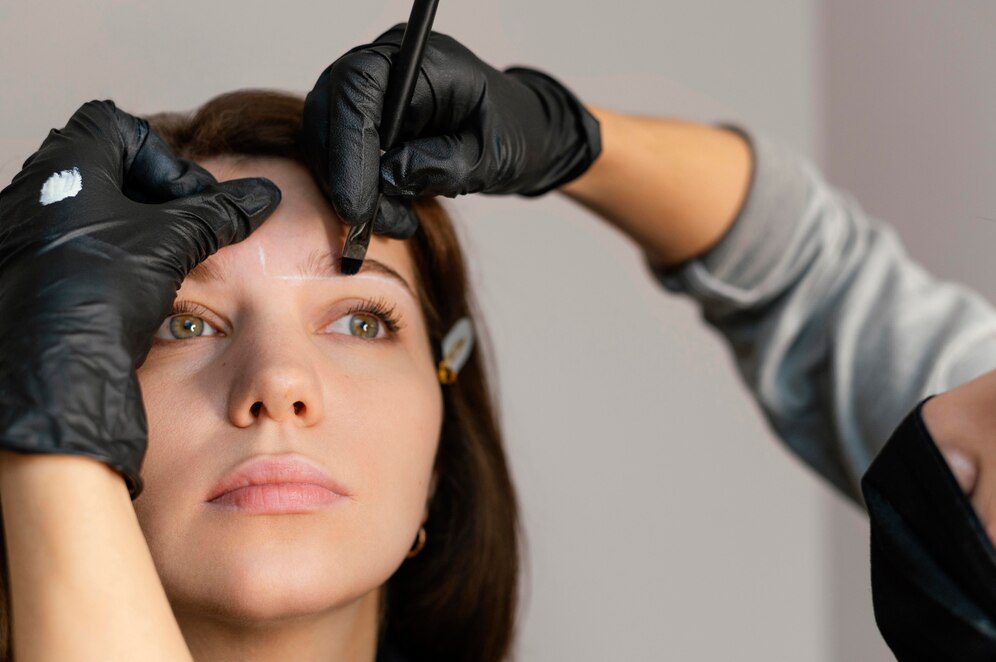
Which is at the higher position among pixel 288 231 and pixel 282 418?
pixel 288 231

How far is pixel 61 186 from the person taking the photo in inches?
36.1

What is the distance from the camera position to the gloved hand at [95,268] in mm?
809

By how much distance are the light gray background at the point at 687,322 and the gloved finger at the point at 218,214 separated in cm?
49

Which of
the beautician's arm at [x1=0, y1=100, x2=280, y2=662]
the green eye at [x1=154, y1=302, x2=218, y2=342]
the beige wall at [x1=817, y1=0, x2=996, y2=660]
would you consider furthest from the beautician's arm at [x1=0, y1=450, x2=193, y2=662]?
the beige wall at [x1=817, y1=0, x2=996, y2=660]

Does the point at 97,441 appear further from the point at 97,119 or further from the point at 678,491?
the point at 678,491

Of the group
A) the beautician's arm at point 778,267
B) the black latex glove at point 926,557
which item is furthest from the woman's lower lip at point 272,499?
the black latex glove at point 926,557

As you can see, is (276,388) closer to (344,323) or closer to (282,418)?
(282,418)

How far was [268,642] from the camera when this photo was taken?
1116mm

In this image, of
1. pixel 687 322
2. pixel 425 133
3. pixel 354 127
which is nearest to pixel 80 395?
pixel 354 127

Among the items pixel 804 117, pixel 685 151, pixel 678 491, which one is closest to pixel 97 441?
pixel 685 151

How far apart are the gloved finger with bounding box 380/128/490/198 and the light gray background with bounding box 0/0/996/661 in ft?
1.46

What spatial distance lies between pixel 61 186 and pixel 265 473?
0.30 meters

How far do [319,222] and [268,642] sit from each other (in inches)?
16.7

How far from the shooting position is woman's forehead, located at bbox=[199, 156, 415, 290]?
1078 millimetres
